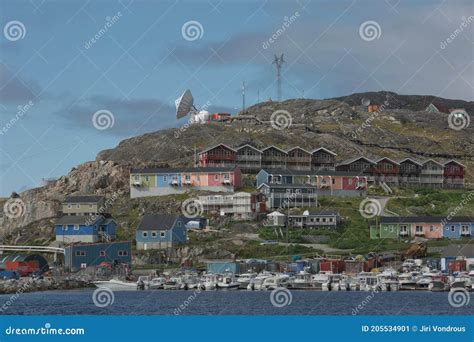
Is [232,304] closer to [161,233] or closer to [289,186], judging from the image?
[161,233]

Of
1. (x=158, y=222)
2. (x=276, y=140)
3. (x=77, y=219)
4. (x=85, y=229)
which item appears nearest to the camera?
(x=158, y=222)

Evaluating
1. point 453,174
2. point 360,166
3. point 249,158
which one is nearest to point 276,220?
point 249,158

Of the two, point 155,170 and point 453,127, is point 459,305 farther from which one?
point 453,127

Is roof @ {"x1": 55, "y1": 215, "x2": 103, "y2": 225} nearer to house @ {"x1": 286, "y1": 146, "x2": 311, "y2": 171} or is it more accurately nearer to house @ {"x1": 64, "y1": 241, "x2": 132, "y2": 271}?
house @ {"x1": 64, "y1": 241, "x2": 132, "y2": 271}

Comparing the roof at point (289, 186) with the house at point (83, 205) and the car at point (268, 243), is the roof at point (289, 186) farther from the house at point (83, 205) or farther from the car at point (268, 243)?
the house at point (83, 205)

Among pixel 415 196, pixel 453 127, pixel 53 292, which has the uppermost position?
pixel 453 127

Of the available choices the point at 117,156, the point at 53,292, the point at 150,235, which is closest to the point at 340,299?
the point at 53,292
